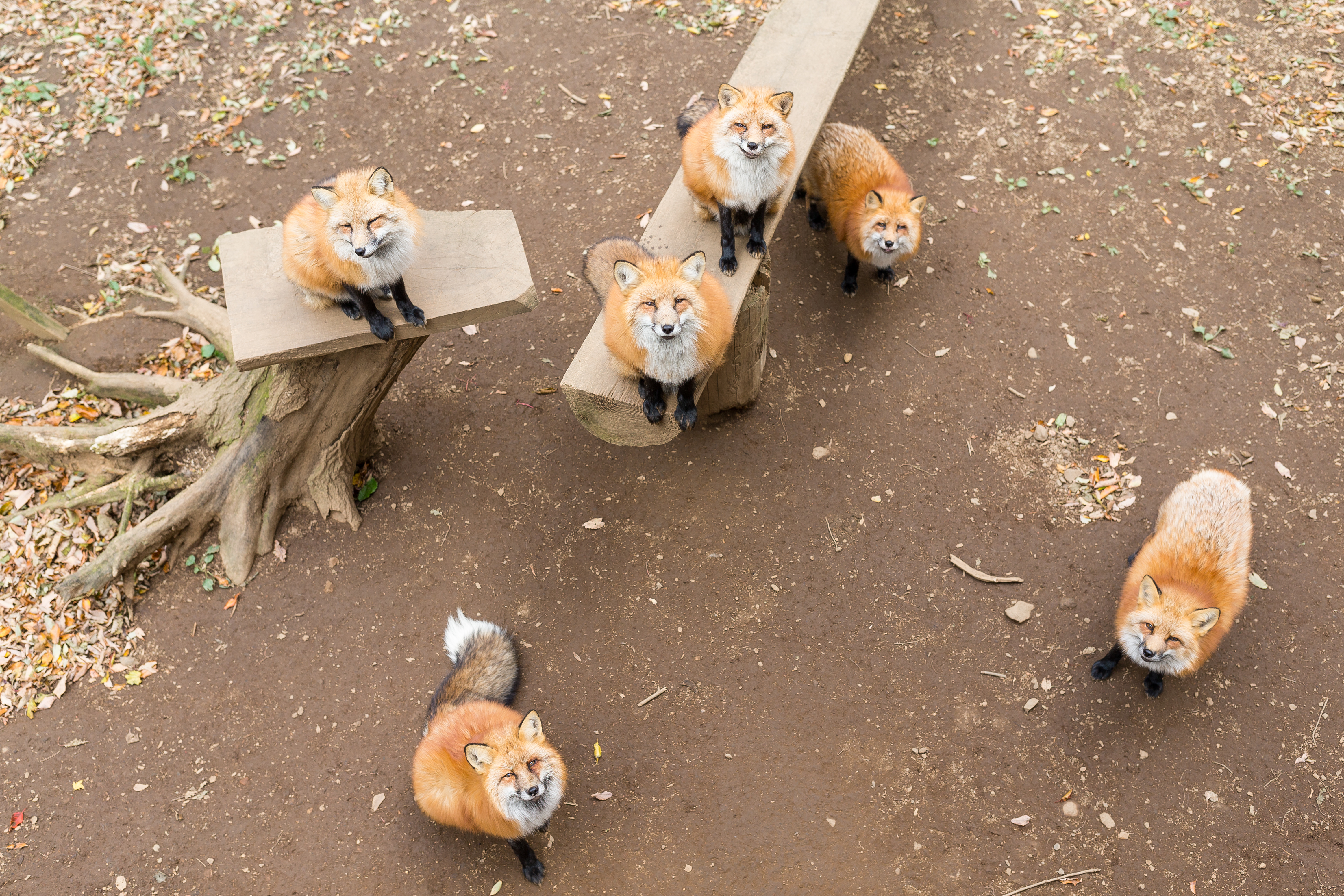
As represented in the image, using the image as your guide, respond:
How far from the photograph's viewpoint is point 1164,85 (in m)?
7.06

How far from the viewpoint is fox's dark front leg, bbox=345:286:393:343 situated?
13.2ft

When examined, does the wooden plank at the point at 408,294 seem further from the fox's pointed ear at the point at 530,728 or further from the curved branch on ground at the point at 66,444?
the fox's pointed ear at the point at 530,728

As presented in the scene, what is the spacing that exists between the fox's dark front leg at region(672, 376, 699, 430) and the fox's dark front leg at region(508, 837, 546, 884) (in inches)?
86.1

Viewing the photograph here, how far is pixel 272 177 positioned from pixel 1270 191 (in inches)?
321

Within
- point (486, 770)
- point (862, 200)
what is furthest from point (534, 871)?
point (862, 200)

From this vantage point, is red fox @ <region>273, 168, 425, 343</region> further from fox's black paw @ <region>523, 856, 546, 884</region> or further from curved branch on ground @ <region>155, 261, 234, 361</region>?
fox's black paw @ <region>523, 856, 546, 884</region>

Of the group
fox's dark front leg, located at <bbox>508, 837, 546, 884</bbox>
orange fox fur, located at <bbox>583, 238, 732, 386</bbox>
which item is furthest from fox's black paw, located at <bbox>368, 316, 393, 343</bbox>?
fox's dark front leg, located at <bbox>508, 837, 546, 884</bbox>

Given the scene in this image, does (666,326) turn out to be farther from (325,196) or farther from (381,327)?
(325,196)

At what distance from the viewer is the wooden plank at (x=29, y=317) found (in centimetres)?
555

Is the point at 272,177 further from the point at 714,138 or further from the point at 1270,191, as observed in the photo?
the point at 1270,191

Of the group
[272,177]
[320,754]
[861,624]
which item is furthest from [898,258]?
[272,177]

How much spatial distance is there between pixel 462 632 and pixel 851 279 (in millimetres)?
3730

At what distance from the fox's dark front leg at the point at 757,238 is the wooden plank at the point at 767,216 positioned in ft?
0.12

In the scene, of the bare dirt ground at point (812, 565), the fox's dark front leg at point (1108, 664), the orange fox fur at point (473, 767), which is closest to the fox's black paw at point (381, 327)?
the bare dirt ground at point (812, 565)
